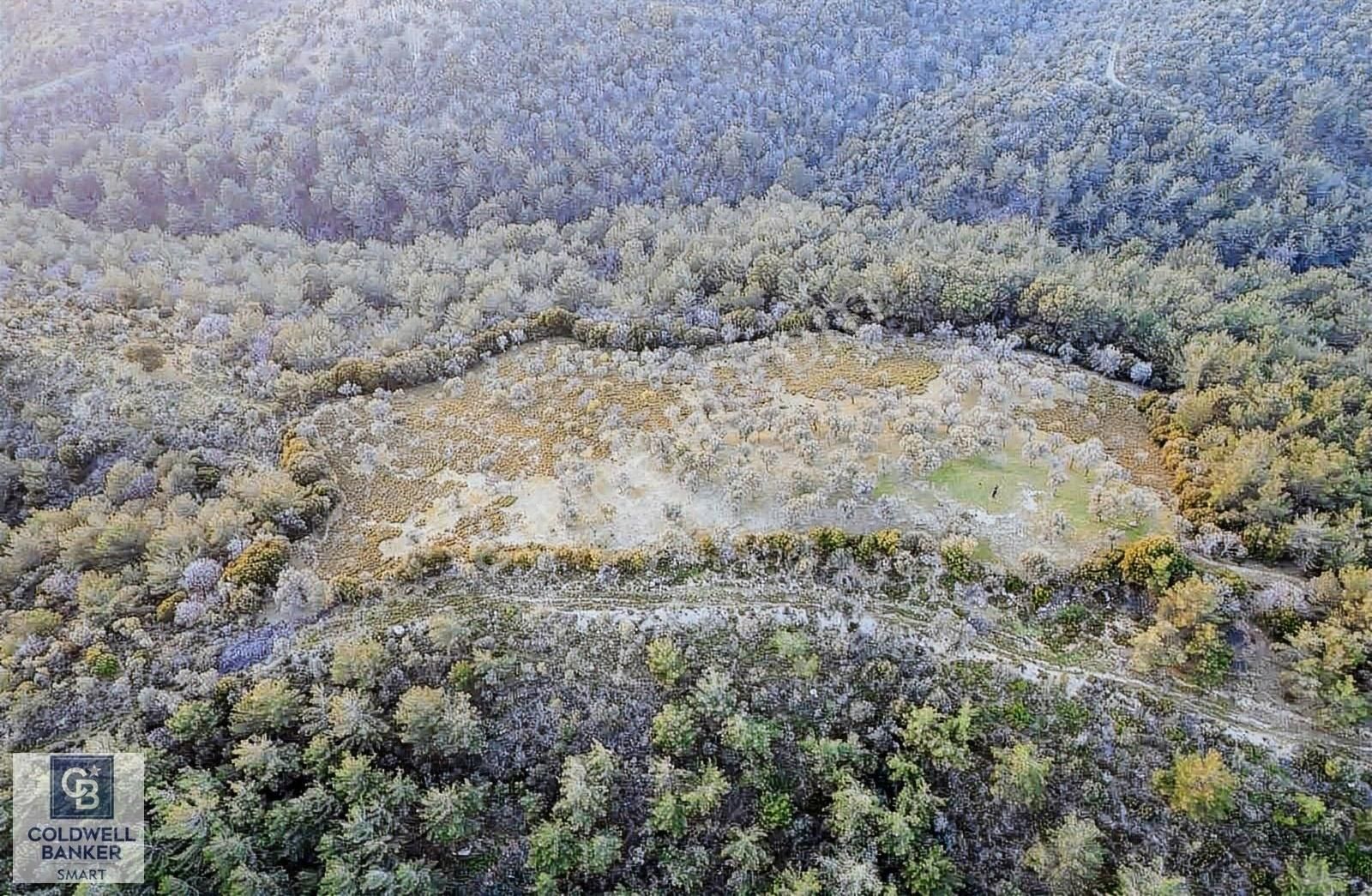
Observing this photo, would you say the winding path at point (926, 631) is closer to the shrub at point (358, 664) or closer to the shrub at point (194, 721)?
the shrub at point (358, 664)

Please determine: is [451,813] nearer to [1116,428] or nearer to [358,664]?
[358,664]

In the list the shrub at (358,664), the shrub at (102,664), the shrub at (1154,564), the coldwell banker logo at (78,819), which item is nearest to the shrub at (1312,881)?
the shrub at (1154,564)

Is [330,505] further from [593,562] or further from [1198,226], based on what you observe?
[1198,226]

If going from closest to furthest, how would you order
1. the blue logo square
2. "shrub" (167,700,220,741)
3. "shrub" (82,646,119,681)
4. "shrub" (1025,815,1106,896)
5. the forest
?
"shrub" (1025,815,1106,896)
the blue logo square
the forest
"shrub" (167,700,220,741)
"shrub" (82,646,119,681)

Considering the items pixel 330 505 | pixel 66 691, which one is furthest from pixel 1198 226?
pixel 66 691

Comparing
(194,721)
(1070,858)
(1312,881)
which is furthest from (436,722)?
(1312,881)

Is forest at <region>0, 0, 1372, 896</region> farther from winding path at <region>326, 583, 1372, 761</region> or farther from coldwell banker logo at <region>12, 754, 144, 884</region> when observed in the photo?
coldwell banker logo at <region>12, 754, 144, 884</region>

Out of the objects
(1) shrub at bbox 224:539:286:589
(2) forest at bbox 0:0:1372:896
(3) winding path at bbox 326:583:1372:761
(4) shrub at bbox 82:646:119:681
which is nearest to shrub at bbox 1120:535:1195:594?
(2) forest at bbox 0:0:1372:896

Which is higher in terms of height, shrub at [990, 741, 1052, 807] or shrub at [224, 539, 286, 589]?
shrub at [990, 741, 1052, 807]
